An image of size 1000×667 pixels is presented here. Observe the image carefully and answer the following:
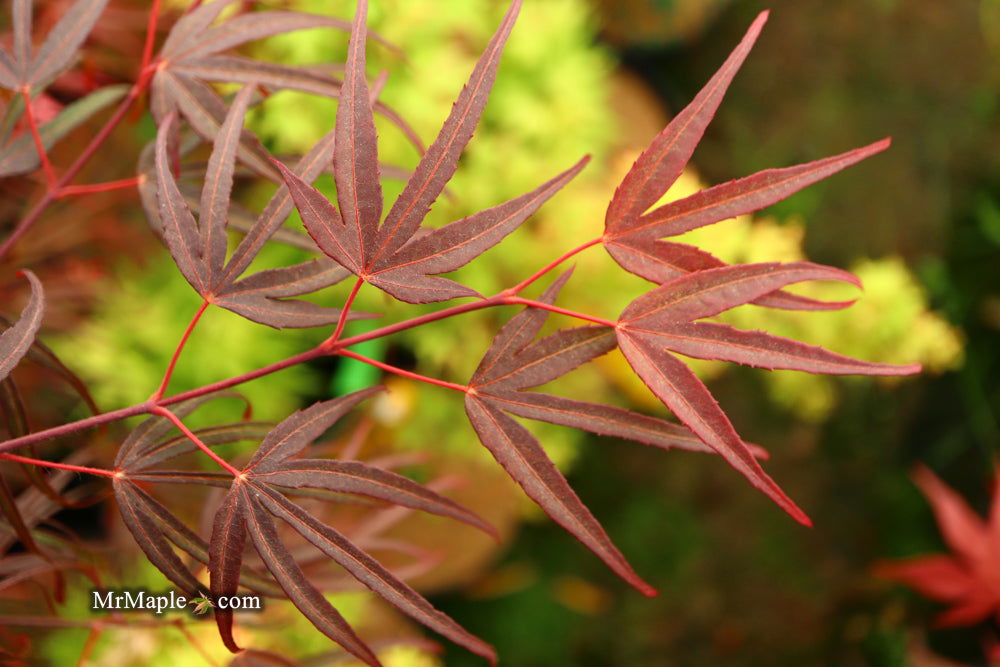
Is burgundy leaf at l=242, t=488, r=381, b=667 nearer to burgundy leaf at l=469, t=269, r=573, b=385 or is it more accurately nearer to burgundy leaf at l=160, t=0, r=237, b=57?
burgundy leaf at l=469, t=269, r=573, b=385

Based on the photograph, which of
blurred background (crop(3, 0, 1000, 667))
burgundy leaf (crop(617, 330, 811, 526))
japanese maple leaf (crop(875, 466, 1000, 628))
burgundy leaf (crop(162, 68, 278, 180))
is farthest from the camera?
blurred background (crop(3, 0, 1000, 667))

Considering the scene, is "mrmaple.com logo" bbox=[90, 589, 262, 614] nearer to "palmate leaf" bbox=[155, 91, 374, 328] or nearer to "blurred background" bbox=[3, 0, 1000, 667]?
"palmate leaf" bbox=[155, 91, 374, 328]

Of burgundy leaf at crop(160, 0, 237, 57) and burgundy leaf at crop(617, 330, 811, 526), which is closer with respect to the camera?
burgundy leaf at crop(617, 330, 811, 526)

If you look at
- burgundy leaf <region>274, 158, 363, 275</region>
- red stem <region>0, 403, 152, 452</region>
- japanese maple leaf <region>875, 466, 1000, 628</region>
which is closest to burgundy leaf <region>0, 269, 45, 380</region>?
red stem <region>0, 403, 152, 452</region>

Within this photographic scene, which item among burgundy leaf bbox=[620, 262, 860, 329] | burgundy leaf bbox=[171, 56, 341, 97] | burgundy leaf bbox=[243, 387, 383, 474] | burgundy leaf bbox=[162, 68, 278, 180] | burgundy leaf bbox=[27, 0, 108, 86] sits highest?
burgundy leaf bbox=[27, 0, 108, 86]

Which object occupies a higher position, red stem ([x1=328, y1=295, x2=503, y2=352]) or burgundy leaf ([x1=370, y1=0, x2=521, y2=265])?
burgundy leaf ([x1=370, y1=0, x2=521, y2=265])

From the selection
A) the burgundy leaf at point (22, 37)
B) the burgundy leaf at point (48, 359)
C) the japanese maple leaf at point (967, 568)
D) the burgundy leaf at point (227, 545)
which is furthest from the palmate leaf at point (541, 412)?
the japanese maple leaf at point (967, 568)

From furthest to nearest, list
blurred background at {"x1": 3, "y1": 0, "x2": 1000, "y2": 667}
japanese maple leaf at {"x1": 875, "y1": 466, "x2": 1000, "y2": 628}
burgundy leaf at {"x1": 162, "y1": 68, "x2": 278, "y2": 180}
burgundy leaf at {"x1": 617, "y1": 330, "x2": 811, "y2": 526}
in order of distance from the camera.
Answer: blurred background at {"x1": 3, "y1": 0, "x2": 1000, "y2": 667}
japanese maple leaf at {"x1": 875, "y1": 466, "x2": 1000, "y2": 628}
burgundy leaf at {"x1": 162, "y1": 68, "x2": 278, "y2": 180}
burgundy leaf at {"x1": 617, "y1": 330, "x2": 811, "y2": 526}

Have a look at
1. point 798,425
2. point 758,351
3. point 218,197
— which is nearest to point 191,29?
point 218,197
